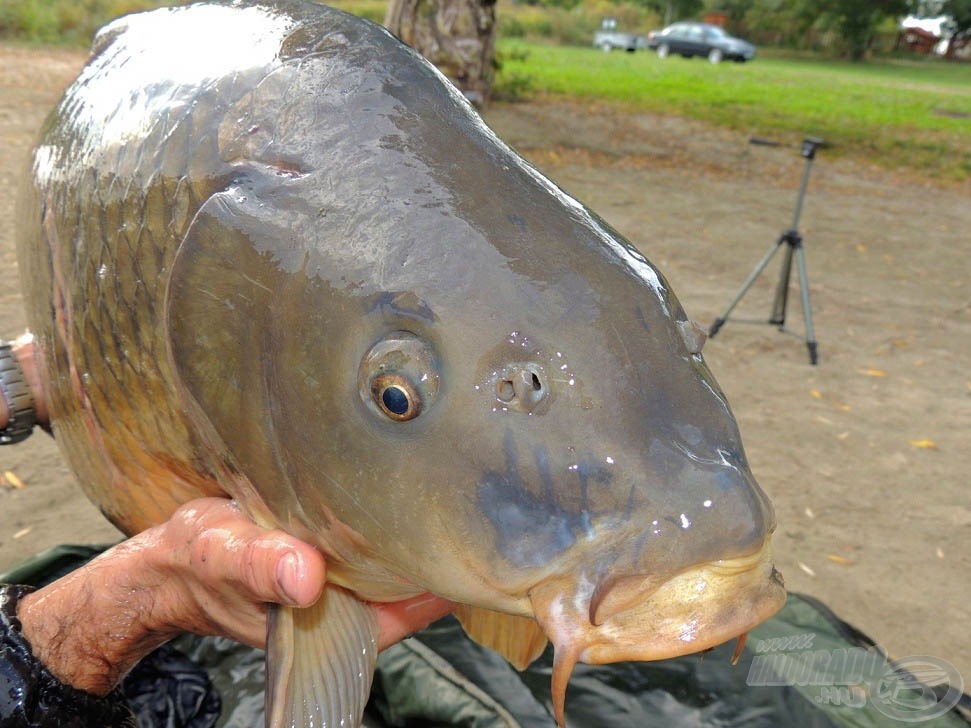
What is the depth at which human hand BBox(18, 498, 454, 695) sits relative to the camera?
40.7 inches

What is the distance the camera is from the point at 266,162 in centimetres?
107

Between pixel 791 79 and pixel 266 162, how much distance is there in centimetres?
2129

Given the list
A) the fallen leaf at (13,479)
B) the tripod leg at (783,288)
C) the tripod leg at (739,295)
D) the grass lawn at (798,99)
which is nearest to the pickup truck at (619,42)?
the grass lawn at (798,99)

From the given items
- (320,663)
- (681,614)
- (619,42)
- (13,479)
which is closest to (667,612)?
(681,614)

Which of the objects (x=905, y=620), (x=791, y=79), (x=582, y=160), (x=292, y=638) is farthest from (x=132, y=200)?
(x=791, y=79)

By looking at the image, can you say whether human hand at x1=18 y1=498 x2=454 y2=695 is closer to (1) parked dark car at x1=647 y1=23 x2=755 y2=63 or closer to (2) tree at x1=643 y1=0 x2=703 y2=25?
(1) parked dark car at x1=647 y1=23 x2=755 y2=63

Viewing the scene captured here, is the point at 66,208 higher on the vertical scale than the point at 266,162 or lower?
lower

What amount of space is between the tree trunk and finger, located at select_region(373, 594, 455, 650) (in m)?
5.95

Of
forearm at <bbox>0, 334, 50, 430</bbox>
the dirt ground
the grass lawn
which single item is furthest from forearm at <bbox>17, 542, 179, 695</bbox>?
the grass lawn

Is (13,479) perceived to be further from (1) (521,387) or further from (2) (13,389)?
(1) (521,387)


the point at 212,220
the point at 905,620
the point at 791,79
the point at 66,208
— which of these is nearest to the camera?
the point at 212,220

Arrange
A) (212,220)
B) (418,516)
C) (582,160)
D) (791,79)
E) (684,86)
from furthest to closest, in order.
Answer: (791,79) < (684,86) < (582,160) < (212,220) < (418,516)

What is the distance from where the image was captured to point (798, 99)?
1517 centimetres

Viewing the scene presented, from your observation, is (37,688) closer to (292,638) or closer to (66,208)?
(292,638)
